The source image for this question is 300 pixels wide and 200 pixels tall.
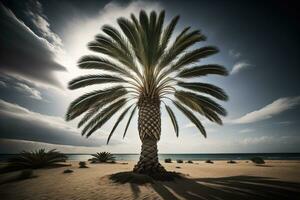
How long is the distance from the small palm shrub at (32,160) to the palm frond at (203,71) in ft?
36.4

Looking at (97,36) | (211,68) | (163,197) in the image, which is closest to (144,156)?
(163,197)

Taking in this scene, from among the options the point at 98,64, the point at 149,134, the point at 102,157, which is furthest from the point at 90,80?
the point at 102,157

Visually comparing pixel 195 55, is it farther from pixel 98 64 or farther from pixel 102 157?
pixel 102 157

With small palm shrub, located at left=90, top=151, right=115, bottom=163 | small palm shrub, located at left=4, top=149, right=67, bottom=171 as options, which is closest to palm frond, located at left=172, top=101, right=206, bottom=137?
small palm shrub, located at left=4, top=149, right=67, bottom=171

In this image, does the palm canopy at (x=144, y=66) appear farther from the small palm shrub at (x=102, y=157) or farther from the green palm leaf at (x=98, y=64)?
the small palm shrub at (x=102, y=157)

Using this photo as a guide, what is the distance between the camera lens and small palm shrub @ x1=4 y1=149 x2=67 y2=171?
416 inches

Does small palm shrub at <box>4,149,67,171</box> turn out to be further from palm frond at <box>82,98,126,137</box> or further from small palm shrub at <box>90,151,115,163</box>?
small palm shrub at <box>90,151,115,163</box>

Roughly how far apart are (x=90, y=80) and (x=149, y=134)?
4515 mm

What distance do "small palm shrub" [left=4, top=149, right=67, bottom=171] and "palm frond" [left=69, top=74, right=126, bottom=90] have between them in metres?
6.30

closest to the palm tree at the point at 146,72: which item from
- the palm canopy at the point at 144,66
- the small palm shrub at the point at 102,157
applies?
the palm canopy at the point at 144,66

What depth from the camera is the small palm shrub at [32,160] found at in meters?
10.6

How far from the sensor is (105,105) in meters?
10.2

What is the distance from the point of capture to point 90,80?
367 inches

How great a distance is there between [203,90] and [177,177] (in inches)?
202
